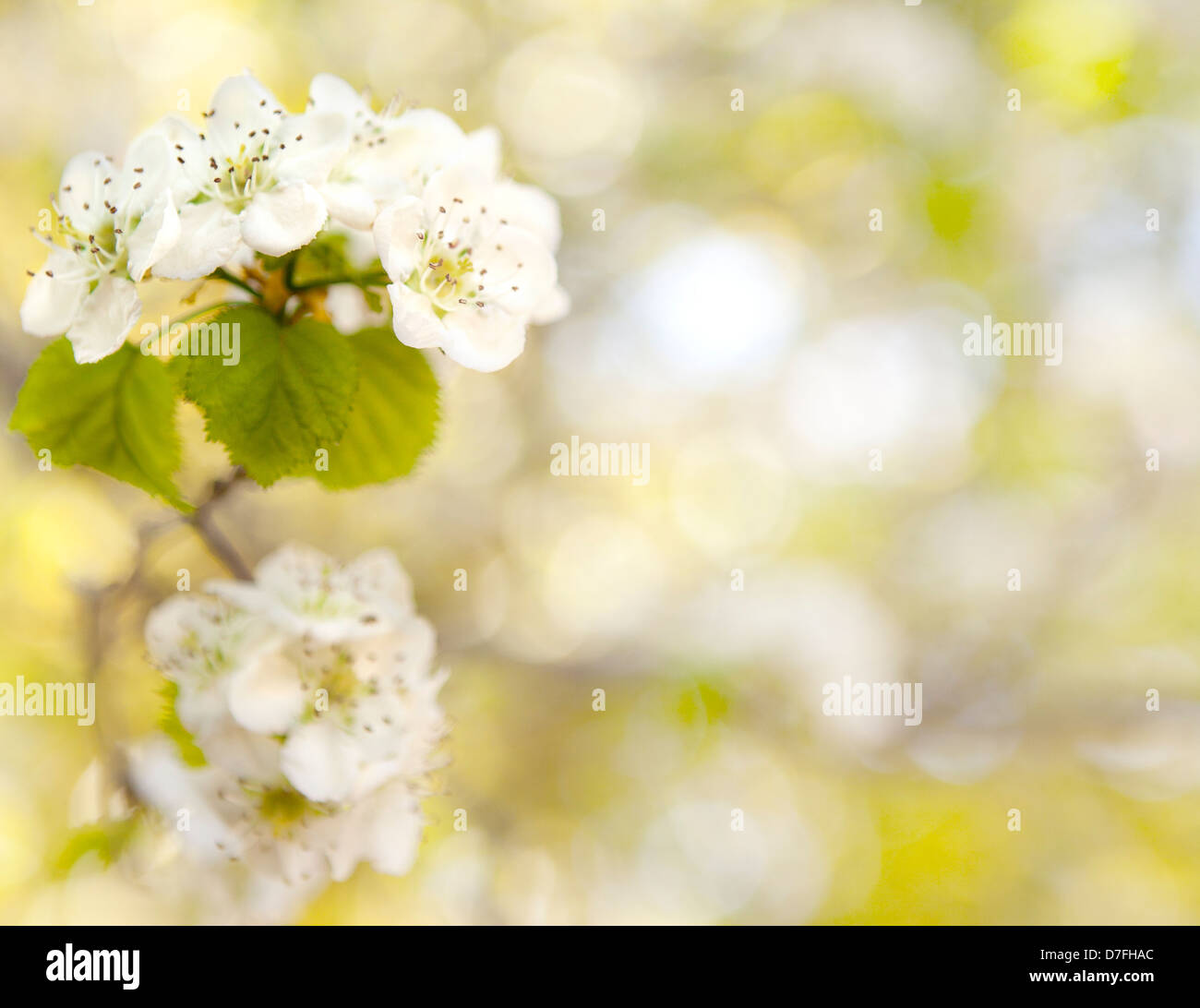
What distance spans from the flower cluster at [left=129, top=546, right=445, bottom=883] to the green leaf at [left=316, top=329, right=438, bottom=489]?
9cm

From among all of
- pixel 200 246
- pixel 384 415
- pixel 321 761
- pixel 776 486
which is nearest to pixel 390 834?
pixel 321 761

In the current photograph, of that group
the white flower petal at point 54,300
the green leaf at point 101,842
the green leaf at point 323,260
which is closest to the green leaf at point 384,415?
the green leaf at point 323,260

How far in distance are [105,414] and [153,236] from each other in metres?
0.12

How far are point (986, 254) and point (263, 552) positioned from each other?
1.29 metres

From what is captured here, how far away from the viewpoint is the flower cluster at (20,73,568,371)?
0.42 m

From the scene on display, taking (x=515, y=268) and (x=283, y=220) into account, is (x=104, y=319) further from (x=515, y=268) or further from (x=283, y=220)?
(x=515, y=268)

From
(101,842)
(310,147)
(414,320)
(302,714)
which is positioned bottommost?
(101,842)

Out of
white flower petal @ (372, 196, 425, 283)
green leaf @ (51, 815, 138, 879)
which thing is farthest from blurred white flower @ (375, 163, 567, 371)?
green leaf @ (51, 815, 138, 879)

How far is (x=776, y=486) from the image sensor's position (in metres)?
1.56

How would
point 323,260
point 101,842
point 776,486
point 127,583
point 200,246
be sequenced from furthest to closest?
point 776,486 → point 127,583 → point 101,842 → point 323,260 → point 200,246

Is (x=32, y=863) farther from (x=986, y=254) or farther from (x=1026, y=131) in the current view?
(x=1026, y=131)

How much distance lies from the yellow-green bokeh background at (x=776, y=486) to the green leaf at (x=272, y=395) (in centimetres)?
77

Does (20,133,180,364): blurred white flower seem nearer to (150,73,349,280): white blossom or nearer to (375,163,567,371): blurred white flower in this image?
(150,73,349,280): white blossom
